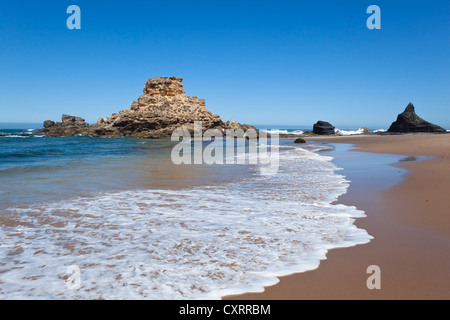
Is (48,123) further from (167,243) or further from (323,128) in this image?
(167,243)

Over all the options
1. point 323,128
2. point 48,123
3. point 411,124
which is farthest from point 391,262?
point 48,123

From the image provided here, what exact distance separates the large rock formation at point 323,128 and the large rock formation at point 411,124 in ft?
33.7

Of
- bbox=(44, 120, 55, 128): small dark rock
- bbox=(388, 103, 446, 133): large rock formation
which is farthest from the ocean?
bbox=(44, 120, 55, 128): small dark rock

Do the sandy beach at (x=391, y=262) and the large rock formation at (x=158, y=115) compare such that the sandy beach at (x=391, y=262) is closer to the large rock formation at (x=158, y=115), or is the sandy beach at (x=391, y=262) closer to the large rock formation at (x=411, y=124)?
the large rock formation at (x=411, y=124)

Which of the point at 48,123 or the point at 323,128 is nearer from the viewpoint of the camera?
the point at 323,128

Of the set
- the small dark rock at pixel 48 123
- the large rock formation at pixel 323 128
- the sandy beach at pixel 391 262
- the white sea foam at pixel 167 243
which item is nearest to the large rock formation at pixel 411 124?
the large rock formation at pixel 323 128

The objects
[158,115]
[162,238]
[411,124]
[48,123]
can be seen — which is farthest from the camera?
[48,123]

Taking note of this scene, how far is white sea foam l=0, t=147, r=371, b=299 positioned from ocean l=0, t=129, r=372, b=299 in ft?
0.04

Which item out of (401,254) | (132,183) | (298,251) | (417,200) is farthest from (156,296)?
(132,183)

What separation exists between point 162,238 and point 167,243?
196 mm

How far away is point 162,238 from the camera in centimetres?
357

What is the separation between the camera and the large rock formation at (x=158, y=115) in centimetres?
5256

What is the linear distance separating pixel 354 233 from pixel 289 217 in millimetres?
1024
